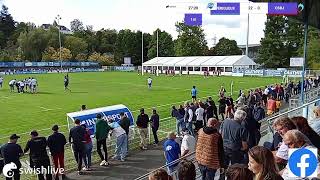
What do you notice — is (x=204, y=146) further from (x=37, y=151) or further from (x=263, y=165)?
(x=37, y=151)

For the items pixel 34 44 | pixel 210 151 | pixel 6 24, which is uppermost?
pixel 6 24

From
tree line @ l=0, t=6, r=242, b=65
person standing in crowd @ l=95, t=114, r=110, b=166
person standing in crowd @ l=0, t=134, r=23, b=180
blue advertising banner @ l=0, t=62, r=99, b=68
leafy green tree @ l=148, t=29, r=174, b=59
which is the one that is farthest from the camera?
leafy green tree @ l=148, t=29, r=174, b=59

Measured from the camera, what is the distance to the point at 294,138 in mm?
4695

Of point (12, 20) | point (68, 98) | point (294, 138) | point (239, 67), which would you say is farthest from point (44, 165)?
point (12, 20)

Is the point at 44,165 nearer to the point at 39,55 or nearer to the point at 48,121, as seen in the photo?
the point at 48,121

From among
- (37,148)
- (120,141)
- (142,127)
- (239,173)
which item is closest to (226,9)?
(142,127)

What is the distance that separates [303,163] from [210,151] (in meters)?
2.81

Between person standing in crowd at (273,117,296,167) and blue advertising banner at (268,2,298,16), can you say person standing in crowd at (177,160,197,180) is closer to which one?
person standing in crowd at (273,117,296,167)

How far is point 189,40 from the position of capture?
3713 inches

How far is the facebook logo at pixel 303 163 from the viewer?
14.7 ft

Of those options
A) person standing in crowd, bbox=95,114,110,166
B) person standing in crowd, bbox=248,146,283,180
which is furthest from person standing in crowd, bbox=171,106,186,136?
person standing in crowd, bbox=248,146,283,180

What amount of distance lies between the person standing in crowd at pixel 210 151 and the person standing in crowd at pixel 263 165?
3.03 m

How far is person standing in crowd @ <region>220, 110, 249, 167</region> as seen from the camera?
755 centimetres

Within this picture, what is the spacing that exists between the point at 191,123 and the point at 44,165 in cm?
733
